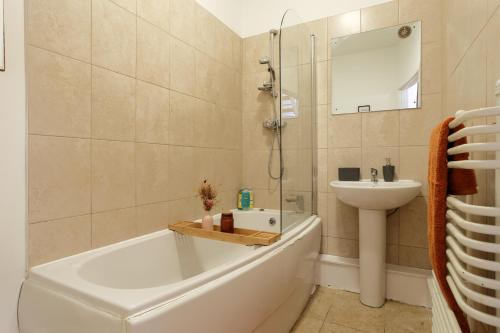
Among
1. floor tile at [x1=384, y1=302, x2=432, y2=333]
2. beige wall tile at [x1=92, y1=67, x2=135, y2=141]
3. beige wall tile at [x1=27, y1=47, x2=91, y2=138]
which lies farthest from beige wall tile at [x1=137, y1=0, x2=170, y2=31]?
floor tile at [x1=384, y1=302, x2=432, y2=333]

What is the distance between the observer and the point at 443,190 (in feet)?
2.68

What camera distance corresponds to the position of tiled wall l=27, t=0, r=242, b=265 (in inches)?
45.3

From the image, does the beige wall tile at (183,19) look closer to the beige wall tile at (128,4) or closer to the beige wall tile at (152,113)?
the beige wall tile at (128,4)

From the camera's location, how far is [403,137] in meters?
2.02

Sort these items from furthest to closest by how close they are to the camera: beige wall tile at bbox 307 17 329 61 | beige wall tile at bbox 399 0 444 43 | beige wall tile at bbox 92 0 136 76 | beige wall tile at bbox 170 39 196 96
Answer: beige wall tile at bbox 307 17 329 61 → beige wall tile at bbox 399 0 444 43 → beige wall tile at bbox 170 39 196 96 → beige wall tile at bbox 92 0 136 76

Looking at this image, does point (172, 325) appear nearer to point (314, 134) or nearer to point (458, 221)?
point (458, 221)

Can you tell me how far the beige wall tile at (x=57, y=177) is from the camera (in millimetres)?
1120

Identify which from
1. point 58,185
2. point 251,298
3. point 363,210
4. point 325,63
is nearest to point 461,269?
point 251,298

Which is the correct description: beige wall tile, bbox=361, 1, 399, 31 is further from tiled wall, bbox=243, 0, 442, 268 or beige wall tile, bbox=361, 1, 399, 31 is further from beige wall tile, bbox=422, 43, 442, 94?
beige wall tile, bbox=422, 43, 442, 94

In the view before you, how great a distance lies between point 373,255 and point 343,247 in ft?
1.16

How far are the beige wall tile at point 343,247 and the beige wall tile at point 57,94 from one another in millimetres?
1931

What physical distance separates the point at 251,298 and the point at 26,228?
97 cm

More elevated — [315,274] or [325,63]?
[325,63]

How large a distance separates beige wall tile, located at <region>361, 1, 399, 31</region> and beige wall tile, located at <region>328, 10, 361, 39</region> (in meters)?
0.04
